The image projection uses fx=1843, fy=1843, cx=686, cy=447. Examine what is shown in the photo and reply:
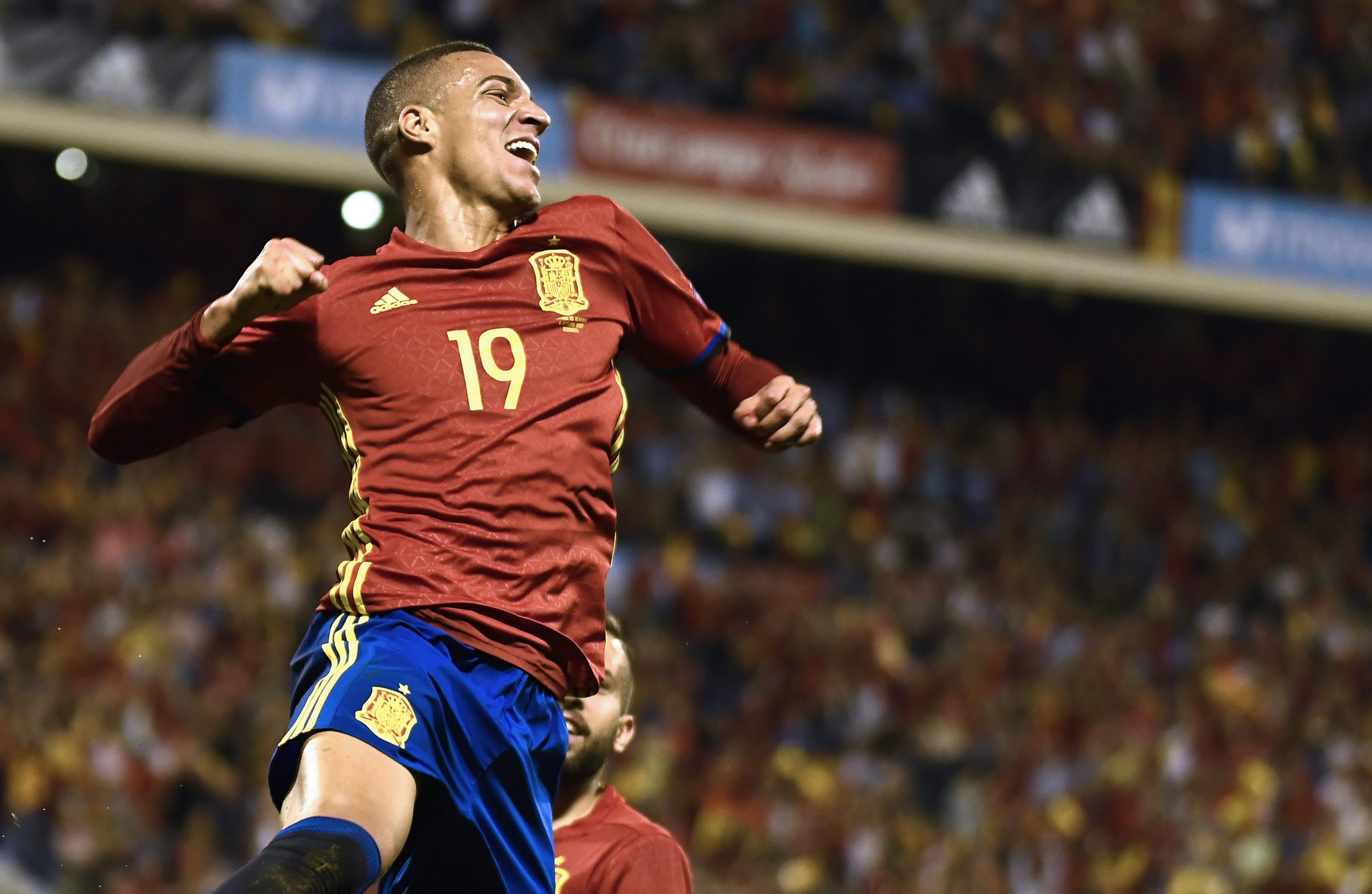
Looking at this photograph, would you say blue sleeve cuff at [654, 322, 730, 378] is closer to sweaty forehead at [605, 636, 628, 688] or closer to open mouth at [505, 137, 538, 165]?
open mouth at [505, 137, 538, 165]

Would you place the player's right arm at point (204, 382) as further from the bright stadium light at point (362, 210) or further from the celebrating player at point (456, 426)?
the bright stadium light at point (362, 210)

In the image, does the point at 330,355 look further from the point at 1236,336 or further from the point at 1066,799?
the point at 1236,336

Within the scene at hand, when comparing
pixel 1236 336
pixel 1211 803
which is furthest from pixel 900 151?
pixel 1211 803

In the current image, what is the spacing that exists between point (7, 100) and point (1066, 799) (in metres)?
9.17

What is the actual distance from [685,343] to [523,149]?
19.3 inches

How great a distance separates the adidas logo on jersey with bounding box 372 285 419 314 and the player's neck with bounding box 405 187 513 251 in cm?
18

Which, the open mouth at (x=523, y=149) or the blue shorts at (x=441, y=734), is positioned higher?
the open mouth at (x=523, y=149)

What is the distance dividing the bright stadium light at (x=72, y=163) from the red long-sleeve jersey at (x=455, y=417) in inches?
460

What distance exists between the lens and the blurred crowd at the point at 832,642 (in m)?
10.2

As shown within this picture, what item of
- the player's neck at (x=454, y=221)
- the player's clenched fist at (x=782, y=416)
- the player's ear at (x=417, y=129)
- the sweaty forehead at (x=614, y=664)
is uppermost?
the player's ear at (x=417, y=129)

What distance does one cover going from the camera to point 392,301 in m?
3.33

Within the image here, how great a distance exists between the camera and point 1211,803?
42.9ft

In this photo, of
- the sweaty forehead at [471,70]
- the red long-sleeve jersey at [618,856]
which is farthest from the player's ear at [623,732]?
the sweaty forehead at [471,70]

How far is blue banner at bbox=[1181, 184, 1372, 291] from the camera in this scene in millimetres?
16859
